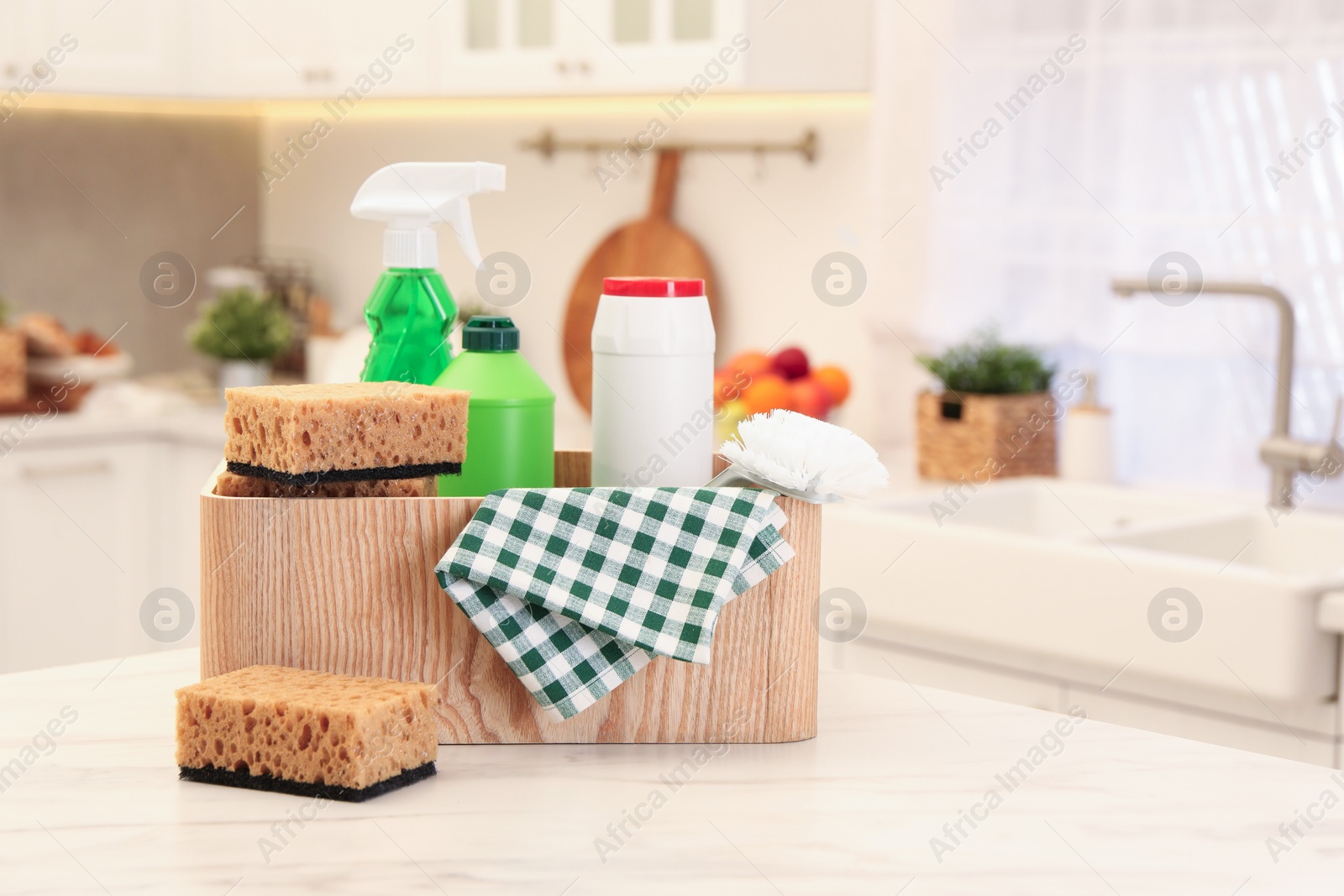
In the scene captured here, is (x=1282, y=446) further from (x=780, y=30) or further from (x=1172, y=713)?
(x=780, y=30)

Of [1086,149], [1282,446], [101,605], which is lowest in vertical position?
[101,605]

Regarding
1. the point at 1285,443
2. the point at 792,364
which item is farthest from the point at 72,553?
the point at 1285,443

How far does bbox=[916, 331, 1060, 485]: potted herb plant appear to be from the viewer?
7.11 ft

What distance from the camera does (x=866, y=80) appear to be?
2484 mm

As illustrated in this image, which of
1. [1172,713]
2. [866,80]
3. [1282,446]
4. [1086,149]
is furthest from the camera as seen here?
[866,80]

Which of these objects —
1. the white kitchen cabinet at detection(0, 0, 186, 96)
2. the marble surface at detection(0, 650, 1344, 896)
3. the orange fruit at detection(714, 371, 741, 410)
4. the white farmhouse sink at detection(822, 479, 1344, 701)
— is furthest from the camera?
the white kitchen cabinet at detection(0, 0, 186, 96)

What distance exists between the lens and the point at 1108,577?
1.60m

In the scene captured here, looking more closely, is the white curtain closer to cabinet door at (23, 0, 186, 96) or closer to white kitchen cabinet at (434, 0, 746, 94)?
white kitchen cabinet at (434, 0, 746, 94)

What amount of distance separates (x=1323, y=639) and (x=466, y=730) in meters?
1.02

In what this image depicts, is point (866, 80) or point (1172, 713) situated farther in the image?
point (866, 80)

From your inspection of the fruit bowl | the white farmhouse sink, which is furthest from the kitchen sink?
the fruit bowl

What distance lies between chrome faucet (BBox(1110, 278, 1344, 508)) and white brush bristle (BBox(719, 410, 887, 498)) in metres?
1.33

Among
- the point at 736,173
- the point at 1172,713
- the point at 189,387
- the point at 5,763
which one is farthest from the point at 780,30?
the point at 5,763

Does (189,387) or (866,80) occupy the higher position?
(866,80)
